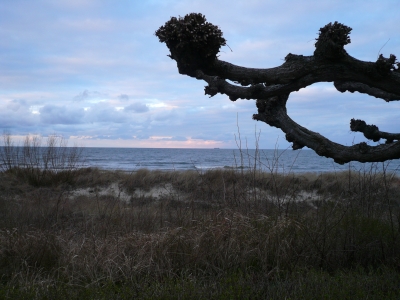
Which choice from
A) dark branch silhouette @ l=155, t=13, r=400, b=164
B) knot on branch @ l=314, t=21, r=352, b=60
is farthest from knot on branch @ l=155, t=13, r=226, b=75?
knot on branch @ l=314, t=21, r=352, b=60

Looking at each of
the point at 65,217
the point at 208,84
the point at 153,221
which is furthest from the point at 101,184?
the point at 208,84

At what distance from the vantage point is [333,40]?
14.0 feet

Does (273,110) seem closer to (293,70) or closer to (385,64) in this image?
(293,70)

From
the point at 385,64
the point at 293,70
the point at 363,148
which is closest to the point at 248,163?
the point at 363,148

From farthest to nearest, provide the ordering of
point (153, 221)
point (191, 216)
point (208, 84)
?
point (153, 221)
point (191, 216)
point (208, 84)

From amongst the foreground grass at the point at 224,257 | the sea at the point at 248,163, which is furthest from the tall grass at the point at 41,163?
the foreground grass at the point at 224,257

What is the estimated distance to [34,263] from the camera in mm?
5723

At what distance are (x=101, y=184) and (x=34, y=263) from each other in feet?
38.2

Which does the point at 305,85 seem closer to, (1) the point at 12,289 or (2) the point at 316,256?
(2) the point at 316,256

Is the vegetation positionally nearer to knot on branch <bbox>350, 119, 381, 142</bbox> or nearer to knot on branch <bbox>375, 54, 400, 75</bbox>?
knot on branch <bbox>350, 119, 381, 142</bbox>

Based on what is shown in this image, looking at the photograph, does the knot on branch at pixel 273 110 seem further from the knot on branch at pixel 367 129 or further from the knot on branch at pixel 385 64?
the knot on branch at pixel 385 64

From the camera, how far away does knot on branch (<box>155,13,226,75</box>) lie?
414 centimetres

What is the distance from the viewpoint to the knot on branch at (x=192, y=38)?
13.6 ft

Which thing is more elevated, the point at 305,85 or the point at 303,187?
the point at 305,85
